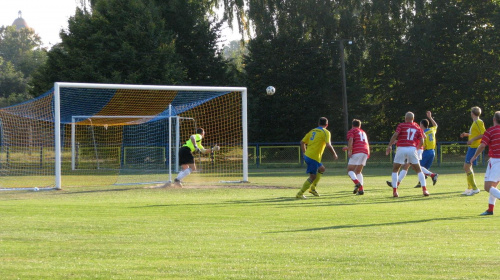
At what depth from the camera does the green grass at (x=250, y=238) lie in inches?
271

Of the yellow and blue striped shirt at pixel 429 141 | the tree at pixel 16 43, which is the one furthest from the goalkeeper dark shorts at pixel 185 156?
the tree at pixel 16 43

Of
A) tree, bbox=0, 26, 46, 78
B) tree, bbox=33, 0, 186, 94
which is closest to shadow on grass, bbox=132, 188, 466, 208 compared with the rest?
tree, bbox=33, 0, 186, 94

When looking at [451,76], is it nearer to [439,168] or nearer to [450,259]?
[439,168]

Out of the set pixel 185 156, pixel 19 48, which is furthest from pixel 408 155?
pixel 19 48

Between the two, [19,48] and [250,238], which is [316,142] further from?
[19,48]

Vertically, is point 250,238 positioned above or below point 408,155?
below

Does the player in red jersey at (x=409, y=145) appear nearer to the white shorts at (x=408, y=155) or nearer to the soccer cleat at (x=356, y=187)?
the white shorts at (x=408, y=155)

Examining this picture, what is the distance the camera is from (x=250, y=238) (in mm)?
9234

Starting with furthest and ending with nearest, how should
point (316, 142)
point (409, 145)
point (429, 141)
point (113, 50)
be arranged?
1. point (113, 50)
2. point (429, 141)
3. point (409, 145)
4. point (316, 142)

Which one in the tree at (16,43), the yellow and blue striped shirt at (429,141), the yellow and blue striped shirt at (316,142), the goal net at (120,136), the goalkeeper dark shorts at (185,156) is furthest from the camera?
the tree at (16,43)

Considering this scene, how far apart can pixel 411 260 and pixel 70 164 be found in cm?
2715

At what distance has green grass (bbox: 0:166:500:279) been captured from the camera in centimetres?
688

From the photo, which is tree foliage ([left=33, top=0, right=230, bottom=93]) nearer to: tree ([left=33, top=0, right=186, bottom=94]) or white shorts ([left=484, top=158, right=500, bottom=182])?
tree ([left=33, top=0, right=186, bottom=94])

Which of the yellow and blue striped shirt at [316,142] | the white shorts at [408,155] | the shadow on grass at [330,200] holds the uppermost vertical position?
the yellow and blue striped shirt at [316,142]
